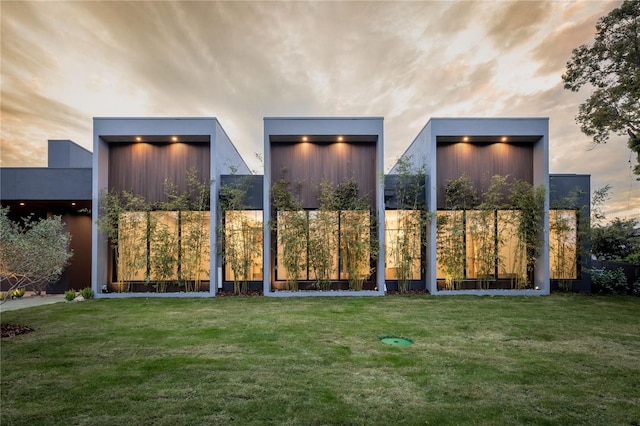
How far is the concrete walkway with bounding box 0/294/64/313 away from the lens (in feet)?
22.1

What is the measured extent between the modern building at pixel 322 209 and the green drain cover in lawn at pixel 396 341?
3352 mm

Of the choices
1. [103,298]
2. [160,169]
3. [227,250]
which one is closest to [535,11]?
[227,250]

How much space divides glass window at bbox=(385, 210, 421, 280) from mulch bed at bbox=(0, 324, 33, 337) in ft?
23.2

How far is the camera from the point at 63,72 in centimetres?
697

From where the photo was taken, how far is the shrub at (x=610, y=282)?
7.73m

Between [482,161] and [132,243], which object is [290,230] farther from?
[482,161]

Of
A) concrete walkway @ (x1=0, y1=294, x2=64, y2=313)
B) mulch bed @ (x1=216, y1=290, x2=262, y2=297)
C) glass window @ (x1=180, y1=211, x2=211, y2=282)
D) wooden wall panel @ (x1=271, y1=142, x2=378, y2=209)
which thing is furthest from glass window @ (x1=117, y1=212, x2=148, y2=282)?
wooden wall panel @ (x1=271, y1=142, x2=378, y2=209)

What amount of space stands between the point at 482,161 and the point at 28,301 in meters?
12.0

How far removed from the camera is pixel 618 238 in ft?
26.8

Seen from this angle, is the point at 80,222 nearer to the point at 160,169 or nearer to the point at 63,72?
the point at 160,169

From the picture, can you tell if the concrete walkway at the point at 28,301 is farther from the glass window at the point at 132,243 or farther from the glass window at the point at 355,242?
the glass window at the point at 355,242

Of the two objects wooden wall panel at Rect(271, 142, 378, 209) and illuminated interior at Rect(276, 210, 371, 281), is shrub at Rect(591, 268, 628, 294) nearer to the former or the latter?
illuminated interior at Rect(276, 210, 371, 281)

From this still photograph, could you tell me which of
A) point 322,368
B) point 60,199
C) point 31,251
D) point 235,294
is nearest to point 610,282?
point 322,368

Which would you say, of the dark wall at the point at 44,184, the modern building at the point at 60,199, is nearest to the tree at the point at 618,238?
the dark wall at the point at 44,184
